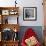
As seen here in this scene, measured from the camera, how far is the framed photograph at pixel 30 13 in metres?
5.80

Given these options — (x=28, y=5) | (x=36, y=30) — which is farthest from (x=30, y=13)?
(x=36, y=30)

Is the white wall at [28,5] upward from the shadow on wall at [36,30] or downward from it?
upward

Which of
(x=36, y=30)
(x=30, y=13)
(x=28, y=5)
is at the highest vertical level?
(x=28, y=5)

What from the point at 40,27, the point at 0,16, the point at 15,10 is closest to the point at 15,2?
the point at 15,10

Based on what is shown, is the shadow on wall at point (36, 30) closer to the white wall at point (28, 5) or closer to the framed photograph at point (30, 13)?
the white wall at point (28, 5)

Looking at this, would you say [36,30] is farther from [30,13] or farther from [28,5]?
[28,5]

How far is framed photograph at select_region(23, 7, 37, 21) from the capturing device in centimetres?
580

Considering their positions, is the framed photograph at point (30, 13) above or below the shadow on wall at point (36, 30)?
above

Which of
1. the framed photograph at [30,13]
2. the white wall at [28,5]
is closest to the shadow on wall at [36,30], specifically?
the white wall at [28,5]

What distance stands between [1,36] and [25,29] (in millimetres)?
922

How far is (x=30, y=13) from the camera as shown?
5.83 m

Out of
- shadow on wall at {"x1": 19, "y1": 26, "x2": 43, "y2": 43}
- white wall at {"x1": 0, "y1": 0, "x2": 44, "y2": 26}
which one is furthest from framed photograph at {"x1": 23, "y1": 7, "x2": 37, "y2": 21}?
shadow on wall at {"x1": 19, "y1": 26, "x2": 43, "y2": 43}

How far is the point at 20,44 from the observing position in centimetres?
576

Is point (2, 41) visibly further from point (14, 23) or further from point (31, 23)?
point (31, 23)
